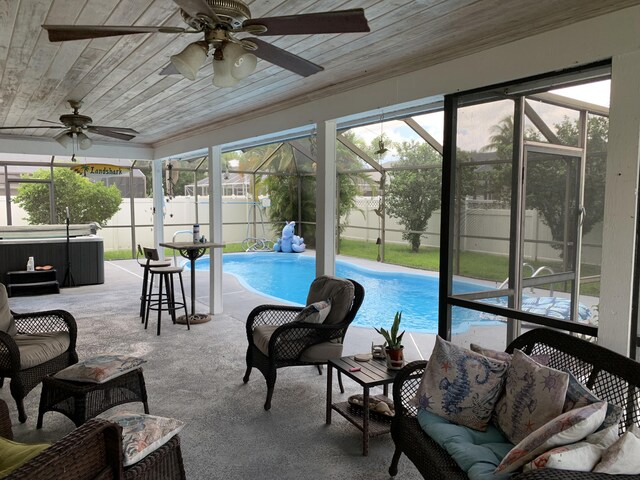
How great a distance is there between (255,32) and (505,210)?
199 centimetres

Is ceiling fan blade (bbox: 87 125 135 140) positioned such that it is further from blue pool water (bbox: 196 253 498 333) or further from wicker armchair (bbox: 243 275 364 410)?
blue pool water (bbox: 196 253 498 333)

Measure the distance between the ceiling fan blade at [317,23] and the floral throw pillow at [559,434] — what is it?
1603mm

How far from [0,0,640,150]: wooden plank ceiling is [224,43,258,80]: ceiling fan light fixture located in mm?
500

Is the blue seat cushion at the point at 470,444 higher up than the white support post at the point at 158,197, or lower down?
lower down

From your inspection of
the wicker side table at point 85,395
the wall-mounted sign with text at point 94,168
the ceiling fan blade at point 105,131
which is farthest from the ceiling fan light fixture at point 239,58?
the wall-mounted sign with text at point 94,168

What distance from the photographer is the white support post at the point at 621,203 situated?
7.18 feet

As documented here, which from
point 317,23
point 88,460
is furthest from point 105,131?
point 88,460

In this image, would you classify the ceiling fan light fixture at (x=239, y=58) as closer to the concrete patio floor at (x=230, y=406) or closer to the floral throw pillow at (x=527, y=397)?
the floral throw pillow at (x=527, y=397)

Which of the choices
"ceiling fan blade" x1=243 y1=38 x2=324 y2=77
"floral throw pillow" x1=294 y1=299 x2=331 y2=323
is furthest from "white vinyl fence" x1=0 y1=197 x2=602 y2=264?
"ceiling fan blade" x1=243 y1=38 x2=324 y2=77

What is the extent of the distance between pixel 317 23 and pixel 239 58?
1.28 feet

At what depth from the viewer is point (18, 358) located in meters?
2.97

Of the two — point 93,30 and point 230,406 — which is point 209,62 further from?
point 230,406

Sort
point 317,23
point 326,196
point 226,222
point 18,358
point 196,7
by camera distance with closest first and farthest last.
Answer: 1. point 196,7
2. point 317,23
3. point 18,358
4. point 326,196
5. point 226,222

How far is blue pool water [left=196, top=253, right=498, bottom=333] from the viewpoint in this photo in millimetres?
7865
